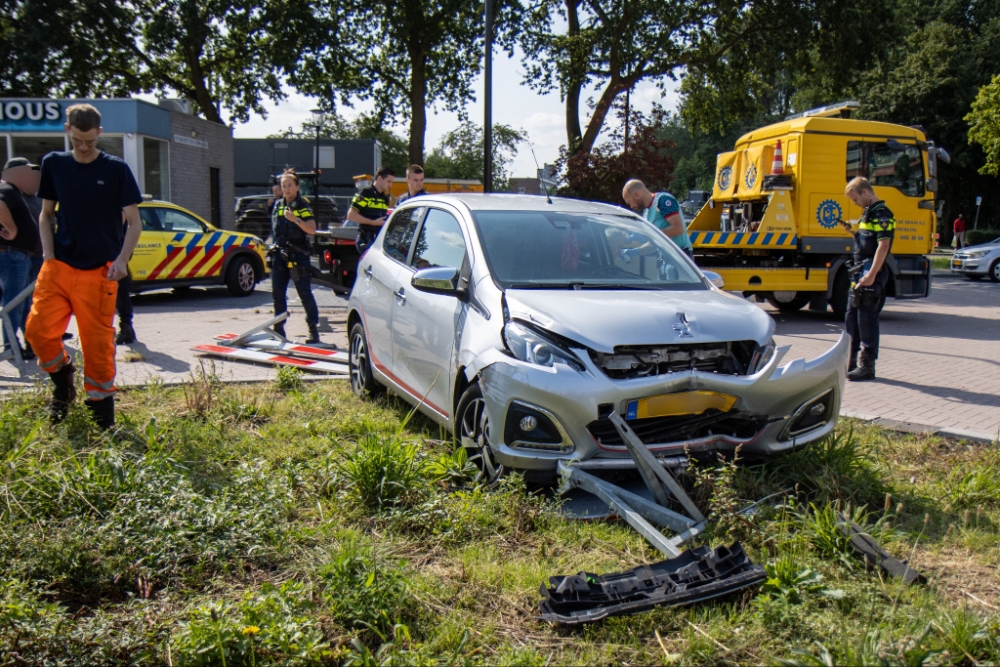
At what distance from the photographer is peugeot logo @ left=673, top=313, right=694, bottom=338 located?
422 cm

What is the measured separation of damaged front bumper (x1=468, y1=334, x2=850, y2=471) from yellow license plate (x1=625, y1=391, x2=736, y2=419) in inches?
0.9

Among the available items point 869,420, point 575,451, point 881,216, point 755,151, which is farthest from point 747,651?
point 755,151

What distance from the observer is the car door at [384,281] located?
19.4 ft

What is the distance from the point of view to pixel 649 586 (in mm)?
3184

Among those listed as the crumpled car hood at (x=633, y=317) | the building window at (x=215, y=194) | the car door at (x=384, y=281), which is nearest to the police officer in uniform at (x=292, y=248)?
the car door at (x=384, y=281)

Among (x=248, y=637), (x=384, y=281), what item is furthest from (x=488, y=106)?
(x=248, y=637)

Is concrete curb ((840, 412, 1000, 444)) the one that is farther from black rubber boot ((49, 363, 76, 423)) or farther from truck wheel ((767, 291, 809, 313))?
truck wheel ((767, 291, 809, 313))

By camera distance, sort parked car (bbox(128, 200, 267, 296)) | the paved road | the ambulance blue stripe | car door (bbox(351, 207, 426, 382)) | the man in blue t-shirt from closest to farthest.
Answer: the man in blue t-shirt
car door (bbox(351, 207, 426, 382))
the paved road
parked car (bbox(128, 200, 267, 296))
the ambulance blue stripe

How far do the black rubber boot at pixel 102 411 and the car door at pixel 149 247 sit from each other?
815cm

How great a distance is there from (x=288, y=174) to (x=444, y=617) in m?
6.71

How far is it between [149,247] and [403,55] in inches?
716

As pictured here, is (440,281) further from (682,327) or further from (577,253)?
(682,327)

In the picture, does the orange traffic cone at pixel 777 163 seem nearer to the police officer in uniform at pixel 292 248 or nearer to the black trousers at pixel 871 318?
the black trousers at pixel 871 318

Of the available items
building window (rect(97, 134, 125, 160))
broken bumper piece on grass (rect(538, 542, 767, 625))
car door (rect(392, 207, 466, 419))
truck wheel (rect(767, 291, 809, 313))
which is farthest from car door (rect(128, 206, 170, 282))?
broken bumper piece on grass (rect(538, 542, 767, 625))
